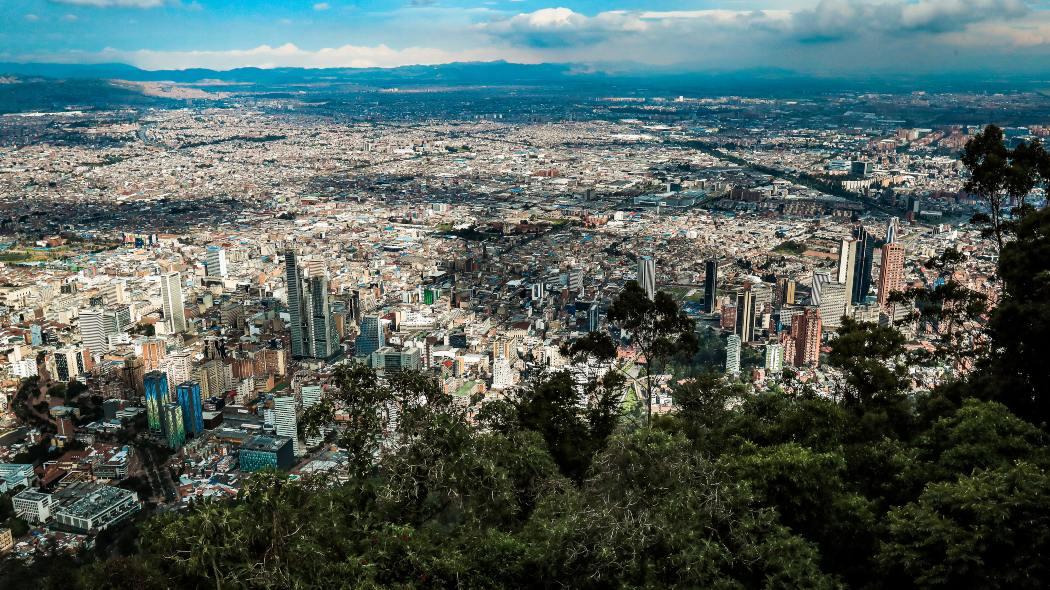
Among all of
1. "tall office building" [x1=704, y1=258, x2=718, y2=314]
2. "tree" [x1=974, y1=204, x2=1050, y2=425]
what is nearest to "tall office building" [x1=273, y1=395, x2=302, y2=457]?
"tall office building" [x1=704, y1=258, x2=718, y2=314]

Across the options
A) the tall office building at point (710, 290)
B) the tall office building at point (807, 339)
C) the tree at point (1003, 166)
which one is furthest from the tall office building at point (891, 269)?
the tree at point (1003, 166)

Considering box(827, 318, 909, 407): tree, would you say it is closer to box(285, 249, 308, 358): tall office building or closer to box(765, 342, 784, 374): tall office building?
box(765, 342, 784, 374): tall office building

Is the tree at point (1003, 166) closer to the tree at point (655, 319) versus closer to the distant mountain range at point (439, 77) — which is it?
the tree at point (655, 319)

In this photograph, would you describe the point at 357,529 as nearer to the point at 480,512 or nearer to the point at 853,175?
the point at 480,512

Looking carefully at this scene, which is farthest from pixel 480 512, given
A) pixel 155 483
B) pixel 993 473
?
pixel 155 483

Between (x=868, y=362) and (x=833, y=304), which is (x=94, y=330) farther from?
(x=868, y=362)
